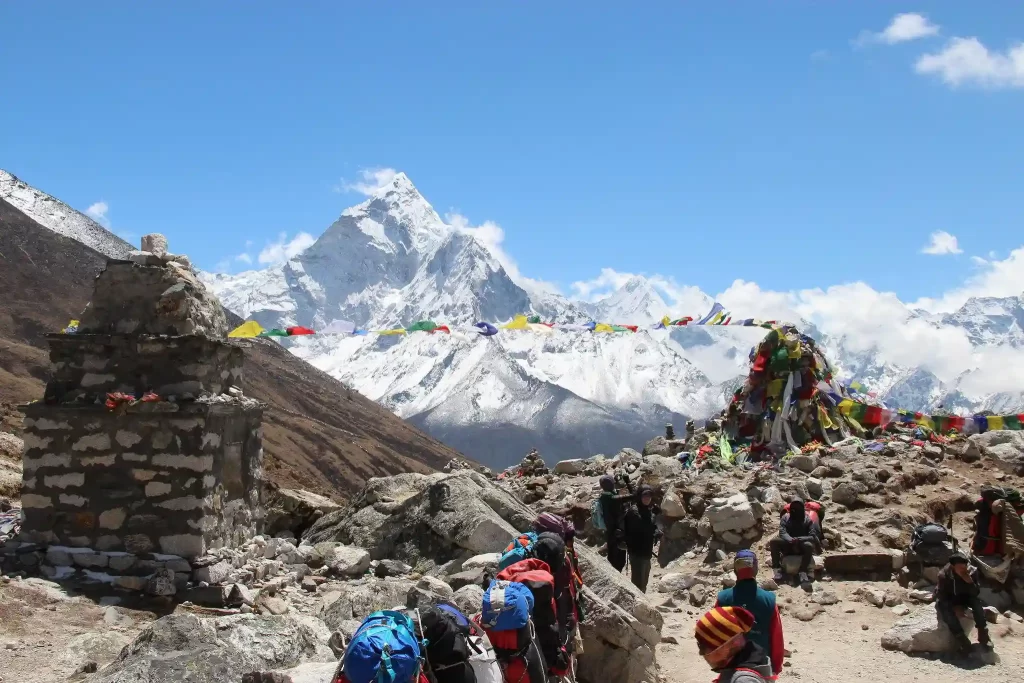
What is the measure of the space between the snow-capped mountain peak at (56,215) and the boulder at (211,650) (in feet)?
414

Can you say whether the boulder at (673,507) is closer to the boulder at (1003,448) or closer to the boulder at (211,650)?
the boulder at (1003,448)

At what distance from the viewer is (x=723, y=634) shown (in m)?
4.86

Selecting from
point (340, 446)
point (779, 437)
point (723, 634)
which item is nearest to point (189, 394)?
point (723, 634)

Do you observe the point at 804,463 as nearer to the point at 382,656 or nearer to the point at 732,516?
the point at 732,516

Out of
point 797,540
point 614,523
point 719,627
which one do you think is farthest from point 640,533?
point 719,627

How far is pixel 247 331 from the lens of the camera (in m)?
11.9

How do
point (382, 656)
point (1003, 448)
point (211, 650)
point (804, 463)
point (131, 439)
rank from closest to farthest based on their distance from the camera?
point (382, 656) < point (211, 650) < point (131, 439) < point (804, 463) < point (1003, 448)

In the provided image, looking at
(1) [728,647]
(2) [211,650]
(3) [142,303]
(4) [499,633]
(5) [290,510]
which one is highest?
(3) [142,303]

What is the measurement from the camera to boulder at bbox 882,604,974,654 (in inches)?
373

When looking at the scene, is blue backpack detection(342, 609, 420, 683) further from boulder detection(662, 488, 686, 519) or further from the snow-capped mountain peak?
the snow-capped mountain peak

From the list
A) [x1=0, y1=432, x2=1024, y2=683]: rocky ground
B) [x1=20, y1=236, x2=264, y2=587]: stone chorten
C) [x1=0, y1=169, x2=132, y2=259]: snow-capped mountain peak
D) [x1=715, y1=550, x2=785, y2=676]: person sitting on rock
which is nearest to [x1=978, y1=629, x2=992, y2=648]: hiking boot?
[x1=0, y1=432, x2=1024, y2=683]: rocky ground

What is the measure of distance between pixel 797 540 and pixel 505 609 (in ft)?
25.3

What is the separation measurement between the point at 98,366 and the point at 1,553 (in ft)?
6.75

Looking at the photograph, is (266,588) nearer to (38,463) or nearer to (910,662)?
(38,463)
